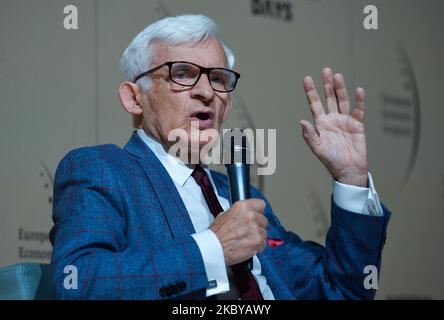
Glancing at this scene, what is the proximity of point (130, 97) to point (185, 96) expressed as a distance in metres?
0.19

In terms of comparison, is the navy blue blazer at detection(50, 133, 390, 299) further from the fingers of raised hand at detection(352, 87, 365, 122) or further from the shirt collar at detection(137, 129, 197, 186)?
the fingers of raised hand at detection(352, 87, 365, 122)

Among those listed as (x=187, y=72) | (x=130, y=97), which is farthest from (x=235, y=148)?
(x=130, y=97)

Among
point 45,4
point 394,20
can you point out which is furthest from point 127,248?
point 394,20

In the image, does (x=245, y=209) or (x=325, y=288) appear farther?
(x=325, y=288)

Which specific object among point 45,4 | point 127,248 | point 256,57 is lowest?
point 127,248

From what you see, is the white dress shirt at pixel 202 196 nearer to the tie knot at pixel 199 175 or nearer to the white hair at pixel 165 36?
the tie knot at pixel 199 175

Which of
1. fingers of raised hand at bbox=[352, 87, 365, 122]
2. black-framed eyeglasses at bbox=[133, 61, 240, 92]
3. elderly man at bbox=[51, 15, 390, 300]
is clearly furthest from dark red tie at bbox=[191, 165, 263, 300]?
fingers of raised hand at bbox=[352, 87, 365, 122]

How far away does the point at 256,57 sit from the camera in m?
2.63

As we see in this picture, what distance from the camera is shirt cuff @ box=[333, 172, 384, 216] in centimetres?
150

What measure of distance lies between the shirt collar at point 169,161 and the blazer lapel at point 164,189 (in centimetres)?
4

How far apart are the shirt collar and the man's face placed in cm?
3

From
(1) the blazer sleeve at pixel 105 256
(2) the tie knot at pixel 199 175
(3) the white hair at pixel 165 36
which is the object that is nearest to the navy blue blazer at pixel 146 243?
(1) the blazer sleeve at pixel 105 256

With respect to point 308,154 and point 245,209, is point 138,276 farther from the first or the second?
point 308,154

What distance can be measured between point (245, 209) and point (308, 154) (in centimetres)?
152
